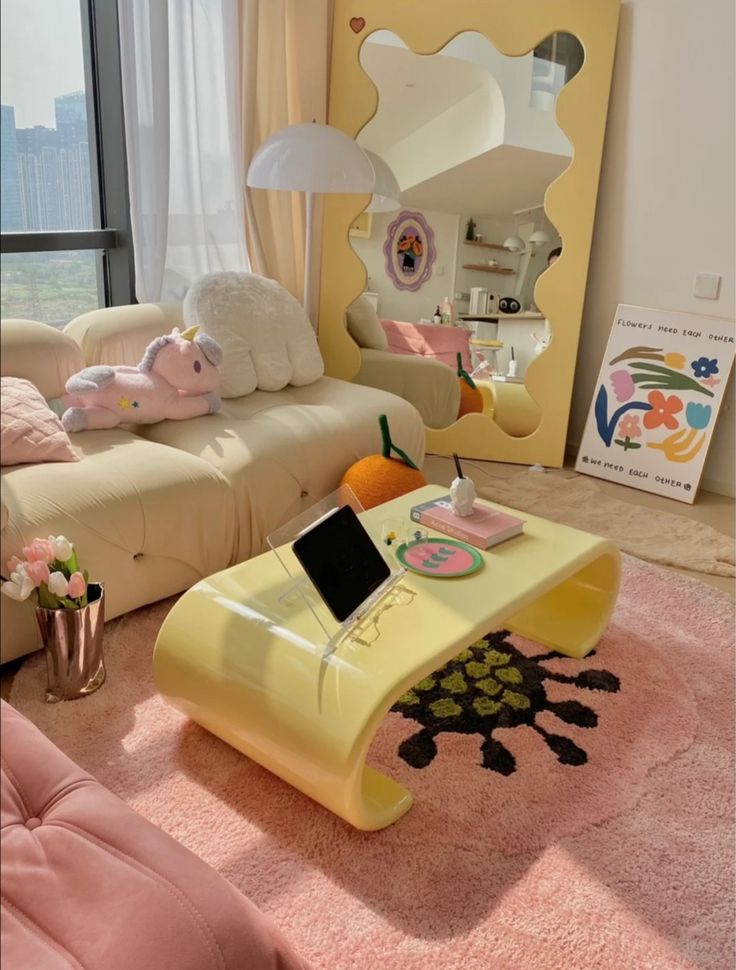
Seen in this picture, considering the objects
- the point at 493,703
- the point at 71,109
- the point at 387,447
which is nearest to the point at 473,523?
the point at 493,703

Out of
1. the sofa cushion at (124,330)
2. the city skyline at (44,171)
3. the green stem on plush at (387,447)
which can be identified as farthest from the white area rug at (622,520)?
the city skyline at (44,171)

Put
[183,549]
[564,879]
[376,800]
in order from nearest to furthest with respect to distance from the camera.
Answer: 1. [564,879]
2. [376,800]
3. [183,549]

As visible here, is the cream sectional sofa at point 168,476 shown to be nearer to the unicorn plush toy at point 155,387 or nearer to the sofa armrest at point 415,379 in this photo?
the unicorn plush toy at point 155,387

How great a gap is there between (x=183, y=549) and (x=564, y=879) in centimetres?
128

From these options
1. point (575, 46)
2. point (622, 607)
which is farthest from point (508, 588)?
point (575, 46)

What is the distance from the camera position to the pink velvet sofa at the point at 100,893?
0.88 meters

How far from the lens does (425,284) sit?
3.48m

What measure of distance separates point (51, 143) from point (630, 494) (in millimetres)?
2883

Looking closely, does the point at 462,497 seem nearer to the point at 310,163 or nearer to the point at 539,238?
the point at 310,163

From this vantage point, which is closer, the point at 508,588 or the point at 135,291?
the point at 508,588

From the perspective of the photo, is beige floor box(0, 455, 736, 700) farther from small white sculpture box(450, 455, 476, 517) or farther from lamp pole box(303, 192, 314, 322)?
small white sculpture box(450, 455, 476, 517)

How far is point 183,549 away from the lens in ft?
7.55

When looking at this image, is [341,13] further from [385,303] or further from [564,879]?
[564,879]

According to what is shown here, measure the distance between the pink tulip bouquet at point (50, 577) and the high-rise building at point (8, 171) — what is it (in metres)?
0.96
